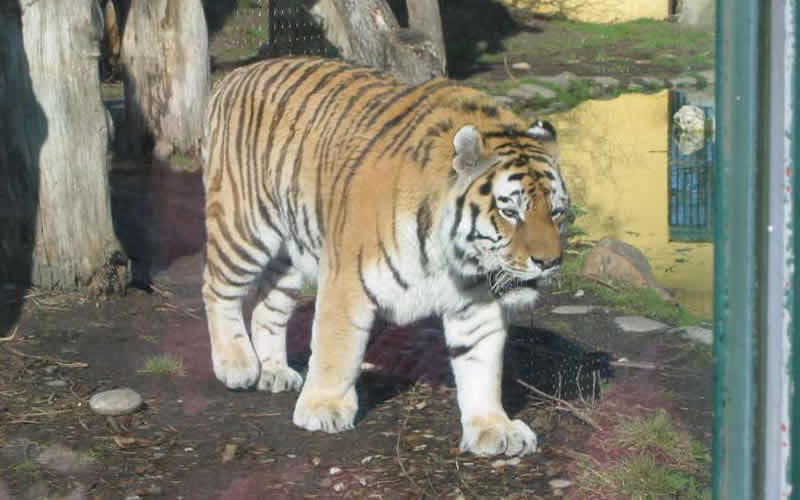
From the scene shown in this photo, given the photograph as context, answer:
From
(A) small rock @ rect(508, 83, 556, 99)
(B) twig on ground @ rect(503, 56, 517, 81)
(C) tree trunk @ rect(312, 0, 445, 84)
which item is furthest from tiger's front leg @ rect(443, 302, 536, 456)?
(B) twig on ground @ rect(503, 56, 517, 81)

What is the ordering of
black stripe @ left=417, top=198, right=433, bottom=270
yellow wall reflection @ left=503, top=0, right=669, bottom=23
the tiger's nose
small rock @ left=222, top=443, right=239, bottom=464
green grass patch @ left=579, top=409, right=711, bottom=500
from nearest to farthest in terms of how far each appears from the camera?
green grass patch @ left=579, top=409, right=711, bottom=500 → the tiger's nose → black stripe @ left=417, top=198, right=433, bottom=270 → small rock @ left=222, top=443, right=239, bottom=464 → yellow wall reflection @ left=503, top=0, right=669, bottom=23

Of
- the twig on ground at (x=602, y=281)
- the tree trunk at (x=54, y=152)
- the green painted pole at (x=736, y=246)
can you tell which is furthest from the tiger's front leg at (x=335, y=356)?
the green painted pole at (x=736, y=246)

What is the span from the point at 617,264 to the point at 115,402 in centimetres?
296

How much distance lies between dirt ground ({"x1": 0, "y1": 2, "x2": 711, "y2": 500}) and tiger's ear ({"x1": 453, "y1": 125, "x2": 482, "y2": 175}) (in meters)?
0.85

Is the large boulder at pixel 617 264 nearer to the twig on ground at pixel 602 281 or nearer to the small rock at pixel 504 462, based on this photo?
the twig on ground at pixel 602 281

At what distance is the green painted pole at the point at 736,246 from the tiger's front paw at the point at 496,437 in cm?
255

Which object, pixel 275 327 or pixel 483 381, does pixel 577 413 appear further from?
pixel 275 327

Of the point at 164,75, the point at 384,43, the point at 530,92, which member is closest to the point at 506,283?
the point at 384,43

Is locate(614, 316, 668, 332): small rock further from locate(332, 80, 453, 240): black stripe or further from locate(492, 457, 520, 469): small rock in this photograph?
locate(332, 80, 453, 240): black stripe

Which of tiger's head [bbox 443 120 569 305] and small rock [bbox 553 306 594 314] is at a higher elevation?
tiger's head [bbox 443 120 569 305]

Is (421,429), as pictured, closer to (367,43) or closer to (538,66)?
(367,43)

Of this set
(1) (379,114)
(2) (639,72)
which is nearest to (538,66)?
(2) (639,72)

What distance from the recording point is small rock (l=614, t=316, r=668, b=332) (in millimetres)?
5312

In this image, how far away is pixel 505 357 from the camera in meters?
5.05
